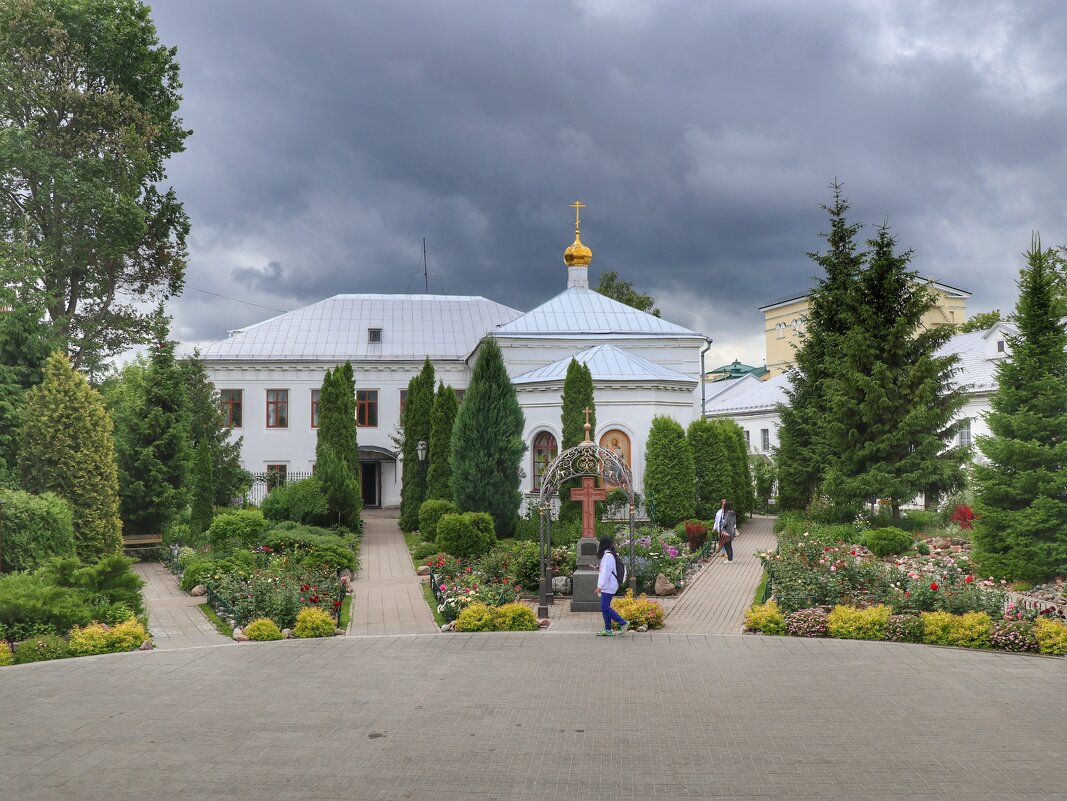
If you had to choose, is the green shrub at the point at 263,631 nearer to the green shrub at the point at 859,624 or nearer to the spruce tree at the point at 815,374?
the green shrub at the point at 859,624

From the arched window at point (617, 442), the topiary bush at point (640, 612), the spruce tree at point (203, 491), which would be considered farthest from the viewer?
the arched window at point (617, 442)

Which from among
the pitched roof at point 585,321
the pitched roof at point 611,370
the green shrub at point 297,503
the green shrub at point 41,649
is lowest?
the green shrub at point 41,649

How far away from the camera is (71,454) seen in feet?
63.5

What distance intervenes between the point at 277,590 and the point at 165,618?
2366 mm

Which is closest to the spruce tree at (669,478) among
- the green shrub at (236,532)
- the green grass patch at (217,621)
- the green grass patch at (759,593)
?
the green grass patch at (759,593)

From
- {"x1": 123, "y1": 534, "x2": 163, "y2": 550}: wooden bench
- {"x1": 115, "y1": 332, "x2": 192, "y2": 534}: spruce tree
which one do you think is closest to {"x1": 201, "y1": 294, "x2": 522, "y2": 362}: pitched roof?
{"x1": 115, "y1": 332, "x2": 192, "y2": 534}: spruce tree

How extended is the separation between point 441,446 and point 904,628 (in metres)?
19.1

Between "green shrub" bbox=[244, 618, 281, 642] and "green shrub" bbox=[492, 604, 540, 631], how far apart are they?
324 cm

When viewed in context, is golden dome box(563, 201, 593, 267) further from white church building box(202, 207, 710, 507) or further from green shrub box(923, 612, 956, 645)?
green shrub box(923, 612, 956, 645)

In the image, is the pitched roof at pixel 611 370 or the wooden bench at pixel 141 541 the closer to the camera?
the wooden bench at pixel 141 541

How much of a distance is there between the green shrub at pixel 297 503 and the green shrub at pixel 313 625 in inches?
493

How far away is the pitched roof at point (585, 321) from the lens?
3653 centimetres

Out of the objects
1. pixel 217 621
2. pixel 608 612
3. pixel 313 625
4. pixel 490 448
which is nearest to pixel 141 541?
pixel 490 448

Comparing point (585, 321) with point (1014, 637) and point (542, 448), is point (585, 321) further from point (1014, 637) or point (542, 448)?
point (1014, 637)
